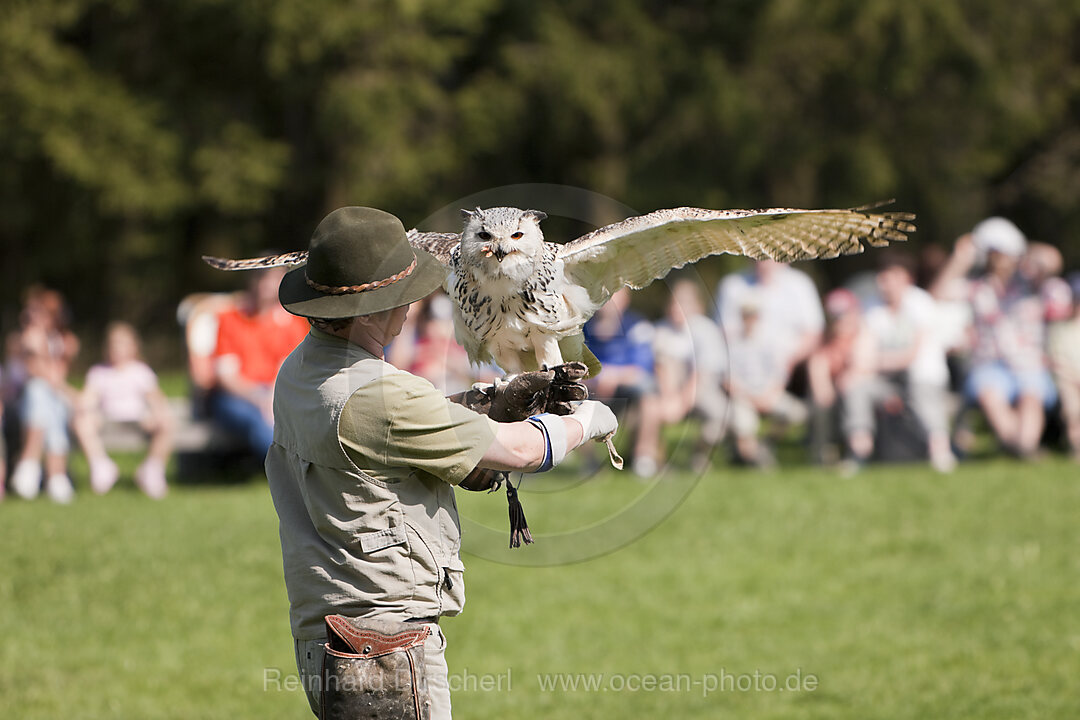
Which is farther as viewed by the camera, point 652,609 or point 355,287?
point 652,609

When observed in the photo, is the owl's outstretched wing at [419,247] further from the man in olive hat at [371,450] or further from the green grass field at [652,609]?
the green grass field at [652,609]

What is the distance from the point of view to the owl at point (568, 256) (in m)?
3.61

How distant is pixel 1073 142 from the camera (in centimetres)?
2655

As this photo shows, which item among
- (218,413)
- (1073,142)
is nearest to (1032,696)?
(218,413)

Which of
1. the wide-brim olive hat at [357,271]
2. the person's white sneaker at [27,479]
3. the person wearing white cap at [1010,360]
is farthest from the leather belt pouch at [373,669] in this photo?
the person wearing white cap at [1010,360]

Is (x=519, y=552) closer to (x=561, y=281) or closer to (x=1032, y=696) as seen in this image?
(x=561, y=281)

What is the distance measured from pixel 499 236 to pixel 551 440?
2.23ft

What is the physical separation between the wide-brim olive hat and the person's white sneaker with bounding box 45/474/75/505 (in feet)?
23.7

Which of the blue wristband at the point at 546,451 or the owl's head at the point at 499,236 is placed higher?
the owl's head at the point at 499,236

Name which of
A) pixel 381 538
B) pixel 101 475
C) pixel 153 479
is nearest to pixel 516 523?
pixel 381 538

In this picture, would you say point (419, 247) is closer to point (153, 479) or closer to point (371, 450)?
point (371, 450)

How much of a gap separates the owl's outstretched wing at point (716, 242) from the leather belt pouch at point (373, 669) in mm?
1333

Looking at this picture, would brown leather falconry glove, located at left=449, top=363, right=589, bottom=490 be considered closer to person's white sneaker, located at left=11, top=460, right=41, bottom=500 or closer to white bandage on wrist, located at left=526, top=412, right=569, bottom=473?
white bandage on wrist, located at left=526, top=412, right=569, bottom=473

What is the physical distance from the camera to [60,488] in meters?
9.62
